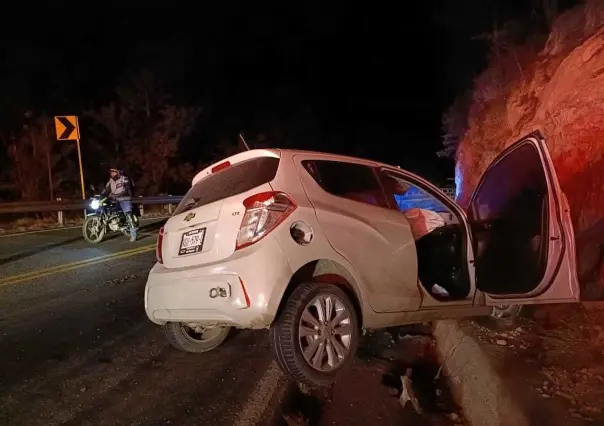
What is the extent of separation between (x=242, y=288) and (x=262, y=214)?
1.79 ft

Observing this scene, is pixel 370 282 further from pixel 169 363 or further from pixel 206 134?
pixel 206 134

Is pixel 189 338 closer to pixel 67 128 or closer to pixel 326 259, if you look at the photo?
pixel 326 259

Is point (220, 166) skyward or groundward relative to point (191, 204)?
skyward

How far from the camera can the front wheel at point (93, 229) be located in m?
12.3

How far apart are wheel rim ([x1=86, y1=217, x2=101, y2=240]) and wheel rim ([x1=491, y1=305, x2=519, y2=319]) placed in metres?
9.14

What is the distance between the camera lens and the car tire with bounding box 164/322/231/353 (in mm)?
5129

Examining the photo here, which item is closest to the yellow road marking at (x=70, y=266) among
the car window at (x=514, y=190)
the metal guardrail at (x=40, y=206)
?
the metal guardrail at (x=40, y=206)

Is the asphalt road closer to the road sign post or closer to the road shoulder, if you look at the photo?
the road shoulder

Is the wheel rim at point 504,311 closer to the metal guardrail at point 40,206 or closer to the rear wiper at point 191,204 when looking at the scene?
the rear wiper at point 191,204

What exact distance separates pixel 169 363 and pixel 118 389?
657 mm

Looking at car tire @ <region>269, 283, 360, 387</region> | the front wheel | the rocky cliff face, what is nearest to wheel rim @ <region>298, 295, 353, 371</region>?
car tire @ <region>269, 283, 360, 387</region>

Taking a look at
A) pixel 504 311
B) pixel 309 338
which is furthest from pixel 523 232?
pixel 309 338

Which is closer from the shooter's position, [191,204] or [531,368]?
[531,368]

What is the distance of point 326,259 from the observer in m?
4.31
